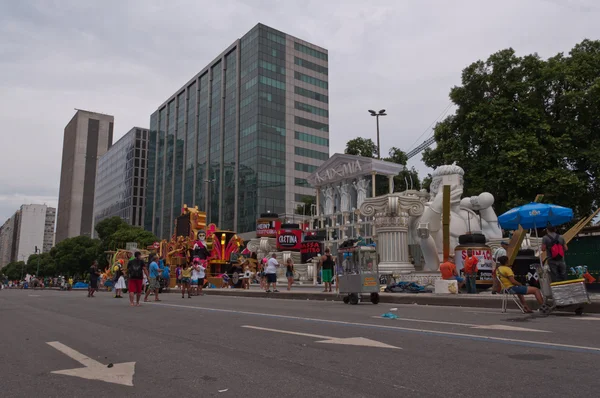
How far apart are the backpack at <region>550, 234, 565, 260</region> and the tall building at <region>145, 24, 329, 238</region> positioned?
6082 centimetres

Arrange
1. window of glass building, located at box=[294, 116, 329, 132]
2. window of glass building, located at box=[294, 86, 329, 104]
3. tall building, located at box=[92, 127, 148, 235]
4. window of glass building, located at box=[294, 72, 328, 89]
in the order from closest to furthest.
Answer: window of glass building, located at box=[294, 116, 329, 132] < window of glass building, located at box=[294, 86, 329, 104] < window of glass building, located at box=[294, 72, 328, 89] < tall building, located at box=[92, 127, 148, 235]

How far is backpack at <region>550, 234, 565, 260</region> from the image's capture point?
36.0 feet

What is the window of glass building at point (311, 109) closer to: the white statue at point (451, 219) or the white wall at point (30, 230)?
the white statue at point (451, 219)

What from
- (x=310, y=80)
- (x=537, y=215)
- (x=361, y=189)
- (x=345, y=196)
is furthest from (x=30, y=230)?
(x=537, y=215)

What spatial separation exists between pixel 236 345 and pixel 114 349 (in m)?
1.62

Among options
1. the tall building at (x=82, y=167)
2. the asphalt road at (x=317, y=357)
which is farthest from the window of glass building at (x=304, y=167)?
the tall building at (x=82, y=167)

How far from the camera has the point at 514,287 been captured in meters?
10.8

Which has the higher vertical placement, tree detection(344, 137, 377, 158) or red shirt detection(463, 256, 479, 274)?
tree detection(344, 137, 377, 158)

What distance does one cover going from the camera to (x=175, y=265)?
3659cm

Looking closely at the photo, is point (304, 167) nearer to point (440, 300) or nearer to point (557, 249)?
point (440, 300)

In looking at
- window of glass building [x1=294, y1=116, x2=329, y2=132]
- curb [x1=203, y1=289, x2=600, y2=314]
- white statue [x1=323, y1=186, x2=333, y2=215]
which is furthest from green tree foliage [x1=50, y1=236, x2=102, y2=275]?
curb [x1=203, y1=289, x2=600, y2=314]

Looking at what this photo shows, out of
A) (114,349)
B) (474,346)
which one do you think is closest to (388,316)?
(474,346)

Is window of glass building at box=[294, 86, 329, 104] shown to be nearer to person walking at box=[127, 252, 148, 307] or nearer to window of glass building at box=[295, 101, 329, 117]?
window of glass building at box=[295, 101, 329, 117]

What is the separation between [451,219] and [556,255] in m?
13.6
